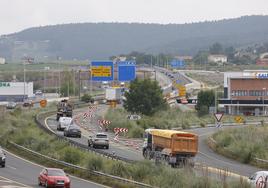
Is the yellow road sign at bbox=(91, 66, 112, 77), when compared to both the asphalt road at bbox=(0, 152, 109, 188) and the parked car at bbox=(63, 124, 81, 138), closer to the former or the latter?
the parked car at bbox=(63, 124, 81, 138)

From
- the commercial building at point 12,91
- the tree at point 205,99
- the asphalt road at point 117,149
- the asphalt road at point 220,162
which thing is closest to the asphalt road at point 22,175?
the asphalt road at point 117,149

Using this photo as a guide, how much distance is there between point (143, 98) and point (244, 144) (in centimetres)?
4967

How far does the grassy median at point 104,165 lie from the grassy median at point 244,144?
44.3 feet

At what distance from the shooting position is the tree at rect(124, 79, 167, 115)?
110 meters

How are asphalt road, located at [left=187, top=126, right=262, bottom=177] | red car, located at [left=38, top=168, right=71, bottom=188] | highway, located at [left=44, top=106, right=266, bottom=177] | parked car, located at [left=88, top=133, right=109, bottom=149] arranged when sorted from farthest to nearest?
parked car, located at [left=88, top=133, right=109, bottom=149] < highway, located at [left=44, top=106, right=266, bottom=177] < asphalt road, located at [left=187, top=126, right=262, bottom=177] < red car, located at [left=38, top=168, right=71, bottom=188]

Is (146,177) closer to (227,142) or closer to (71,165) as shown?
(71,165)

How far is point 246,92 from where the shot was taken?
14162cm

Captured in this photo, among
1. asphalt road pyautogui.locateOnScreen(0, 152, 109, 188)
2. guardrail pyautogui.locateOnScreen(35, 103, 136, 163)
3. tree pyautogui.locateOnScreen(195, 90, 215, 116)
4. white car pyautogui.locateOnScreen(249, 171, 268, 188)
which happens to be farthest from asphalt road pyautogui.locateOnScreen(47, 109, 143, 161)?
tree pyautogui.locateOnScreen(195, 90, 215, 116)

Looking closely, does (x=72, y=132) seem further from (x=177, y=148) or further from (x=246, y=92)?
(x=246, y=92)

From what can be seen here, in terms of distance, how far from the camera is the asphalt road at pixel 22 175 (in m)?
40.4

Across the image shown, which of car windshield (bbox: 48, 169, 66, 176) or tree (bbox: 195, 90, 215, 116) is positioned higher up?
car windshield (bbox: 48, 169, 66, 176)

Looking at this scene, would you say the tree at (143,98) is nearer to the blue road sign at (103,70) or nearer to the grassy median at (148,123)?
the grassy median at (148,123)

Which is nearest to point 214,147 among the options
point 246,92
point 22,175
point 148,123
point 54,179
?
point 148,123

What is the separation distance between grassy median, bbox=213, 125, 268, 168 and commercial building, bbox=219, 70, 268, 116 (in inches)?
2605
